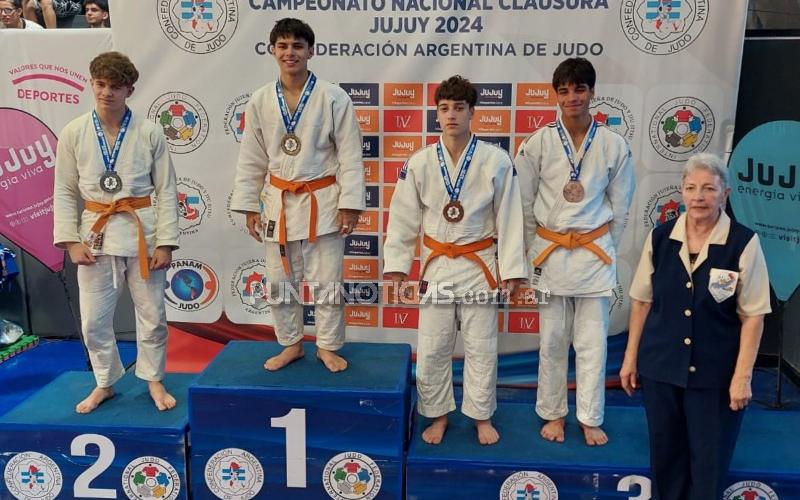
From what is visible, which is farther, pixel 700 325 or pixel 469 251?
pixel 469 251

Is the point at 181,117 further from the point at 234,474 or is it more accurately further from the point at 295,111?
the point at 234,474

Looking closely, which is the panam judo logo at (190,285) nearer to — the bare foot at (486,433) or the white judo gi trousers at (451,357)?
the white judo gi trousers at (451,357)

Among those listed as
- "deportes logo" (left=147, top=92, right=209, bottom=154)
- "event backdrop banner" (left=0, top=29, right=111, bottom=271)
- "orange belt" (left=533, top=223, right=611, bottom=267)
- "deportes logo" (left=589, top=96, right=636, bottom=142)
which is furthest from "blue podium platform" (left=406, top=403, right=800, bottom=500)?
"event backdrop banner" (left=0, top=29, right=111, bottom=271)

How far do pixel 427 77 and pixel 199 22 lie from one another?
1.44m

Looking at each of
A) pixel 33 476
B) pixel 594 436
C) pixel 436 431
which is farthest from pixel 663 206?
pixel 33 476

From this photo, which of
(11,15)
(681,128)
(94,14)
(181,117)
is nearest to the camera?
(681,128)

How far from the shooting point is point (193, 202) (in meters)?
4.24

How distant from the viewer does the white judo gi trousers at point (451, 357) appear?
9.21ft

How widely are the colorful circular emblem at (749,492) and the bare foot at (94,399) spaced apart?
2745mm

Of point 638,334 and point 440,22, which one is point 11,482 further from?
point 440,22

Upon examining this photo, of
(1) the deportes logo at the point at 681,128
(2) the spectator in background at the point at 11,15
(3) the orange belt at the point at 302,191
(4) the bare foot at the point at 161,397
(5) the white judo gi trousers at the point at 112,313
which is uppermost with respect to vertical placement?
(2) the spectator in background at the point at 11,15

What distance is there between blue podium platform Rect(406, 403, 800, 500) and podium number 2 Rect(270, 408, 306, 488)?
0.46 m

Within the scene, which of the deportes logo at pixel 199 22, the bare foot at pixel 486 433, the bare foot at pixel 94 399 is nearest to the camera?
the bare foot at pixel 486 433

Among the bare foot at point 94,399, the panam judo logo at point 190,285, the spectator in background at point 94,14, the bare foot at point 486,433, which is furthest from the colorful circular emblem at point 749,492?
the spectator in background at point 94,14
